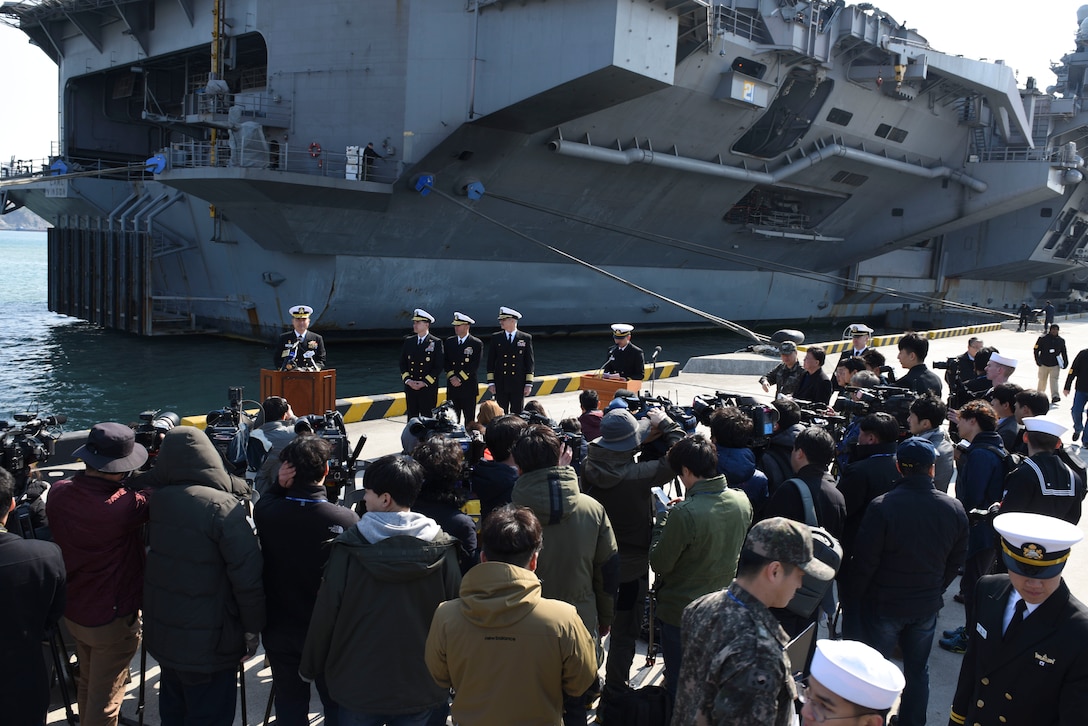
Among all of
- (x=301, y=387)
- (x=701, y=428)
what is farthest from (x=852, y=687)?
(x=701, y=428)

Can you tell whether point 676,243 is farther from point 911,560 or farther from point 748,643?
point 748,643

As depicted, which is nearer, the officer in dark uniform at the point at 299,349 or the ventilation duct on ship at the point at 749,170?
the officer in dark uniform at the point at 299,349

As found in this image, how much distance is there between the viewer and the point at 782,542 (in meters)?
2.36

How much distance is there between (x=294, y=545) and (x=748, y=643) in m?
1.73

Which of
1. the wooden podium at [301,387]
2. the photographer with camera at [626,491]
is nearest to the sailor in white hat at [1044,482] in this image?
the photographer with camera at [626,491]

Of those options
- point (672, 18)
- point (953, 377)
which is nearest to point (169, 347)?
point (672, 18)

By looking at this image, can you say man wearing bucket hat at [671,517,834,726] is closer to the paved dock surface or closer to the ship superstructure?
the paved dock surface

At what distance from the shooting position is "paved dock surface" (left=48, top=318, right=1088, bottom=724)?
3872mm

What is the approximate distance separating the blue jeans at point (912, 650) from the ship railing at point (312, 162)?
523 inches

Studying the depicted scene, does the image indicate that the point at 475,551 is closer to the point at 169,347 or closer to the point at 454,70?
the point at 454,70

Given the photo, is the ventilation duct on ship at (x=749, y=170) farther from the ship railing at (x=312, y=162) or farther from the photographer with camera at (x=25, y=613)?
the photographer with camera at (x=25, y=613)

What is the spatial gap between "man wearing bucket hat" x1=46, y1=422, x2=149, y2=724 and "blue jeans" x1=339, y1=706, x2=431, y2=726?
42.3 inches

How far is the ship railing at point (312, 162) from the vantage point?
50.5ft

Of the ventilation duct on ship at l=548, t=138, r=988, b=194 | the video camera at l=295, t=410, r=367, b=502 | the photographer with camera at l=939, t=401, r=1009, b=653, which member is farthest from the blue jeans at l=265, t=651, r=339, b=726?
the ventilation duct on ship at l=548, t=138, r=988, b=194
